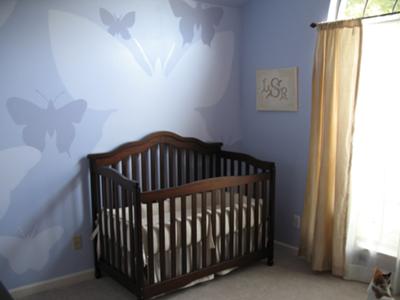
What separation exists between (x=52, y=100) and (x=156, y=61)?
0.92m

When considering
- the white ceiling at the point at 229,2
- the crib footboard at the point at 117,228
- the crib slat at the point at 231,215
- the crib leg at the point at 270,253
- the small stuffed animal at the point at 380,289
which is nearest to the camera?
the small stuffed animal at the point at 380,289

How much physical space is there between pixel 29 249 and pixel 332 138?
2390mm

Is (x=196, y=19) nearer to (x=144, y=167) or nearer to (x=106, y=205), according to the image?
(x=144, y=167)

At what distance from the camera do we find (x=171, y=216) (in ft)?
8.68

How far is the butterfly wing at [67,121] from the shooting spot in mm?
2816

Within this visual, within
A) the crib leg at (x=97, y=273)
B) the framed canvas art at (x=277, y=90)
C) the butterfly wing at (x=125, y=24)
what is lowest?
the crib leg at (x=97, y=273)

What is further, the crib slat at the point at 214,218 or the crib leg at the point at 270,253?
the crib leg at the point at 270,253

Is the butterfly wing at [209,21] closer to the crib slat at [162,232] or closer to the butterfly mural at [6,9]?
the butterfly mural at [6,9]

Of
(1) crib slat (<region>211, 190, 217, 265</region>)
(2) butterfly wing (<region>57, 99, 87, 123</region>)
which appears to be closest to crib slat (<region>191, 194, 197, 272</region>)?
(1) crib slat (<region>211, 190, 217, 265</region>)

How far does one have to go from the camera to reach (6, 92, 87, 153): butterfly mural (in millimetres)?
2648

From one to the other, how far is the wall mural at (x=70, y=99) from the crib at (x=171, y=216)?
17 centimetres

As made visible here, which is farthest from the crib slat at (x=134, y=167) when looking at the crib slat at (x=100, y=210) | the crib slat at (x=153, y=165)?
the crib slat at (x=100, y=210)

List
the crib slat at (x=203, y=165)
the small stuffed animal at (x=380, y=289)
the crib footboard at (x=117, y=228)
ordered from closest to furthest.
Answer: the small stuffed animal at (x=380, y=289) → the crib footboard at (x=117, y=228) → the crib slat at (x=203, y=165)

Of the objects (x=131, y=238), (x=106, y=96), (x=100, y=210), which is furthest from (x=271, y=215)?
(x=106, y=96)
